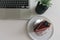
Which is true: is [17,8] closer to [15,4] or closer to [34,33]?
[15,4]

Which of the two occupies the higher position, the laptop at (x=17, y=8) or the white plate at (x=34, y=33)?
the laptop at (x=17, y=8)

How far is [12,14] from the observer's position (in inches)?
60.3

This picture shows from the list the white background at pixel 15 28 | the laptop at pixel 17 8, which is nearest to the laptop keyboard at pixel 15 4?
the laptop at pixel 17 8

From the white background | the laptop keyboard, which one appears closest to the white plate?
the white background

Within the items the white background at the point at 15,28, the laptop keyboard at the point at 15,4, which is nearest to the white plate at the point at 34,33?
the white background at the point at 15,28

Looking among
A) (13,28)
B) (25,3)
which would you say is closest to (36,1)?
(25,3)

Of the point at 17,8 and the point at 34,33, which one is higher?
the point at 17,8

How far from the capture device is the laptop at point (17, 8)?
1521 mm

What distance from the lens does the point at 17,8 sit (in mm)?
1527

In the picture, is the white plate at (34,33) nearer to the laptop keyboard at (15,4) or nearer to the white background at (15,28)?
the white background at (15,28)

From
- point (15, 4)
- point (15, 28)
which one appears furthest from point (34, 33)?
point (15, 4)

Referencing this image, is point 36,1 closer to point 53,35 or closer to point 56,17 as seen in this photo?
point 56,17

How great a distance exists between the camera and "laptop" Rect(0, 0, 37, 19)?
1521 mm

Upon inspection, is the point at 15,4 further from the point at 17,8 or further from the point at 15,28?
the point at 15,28
